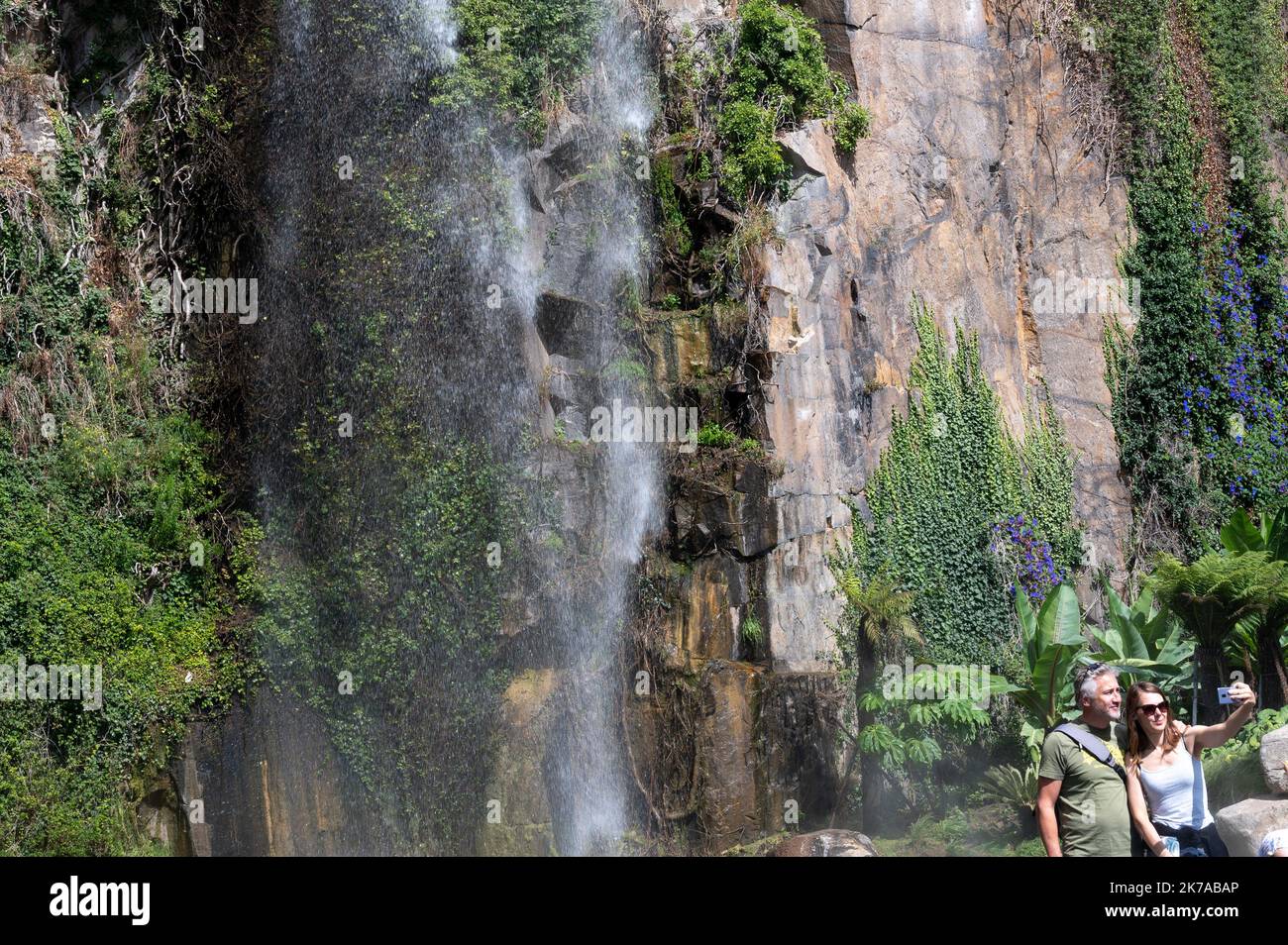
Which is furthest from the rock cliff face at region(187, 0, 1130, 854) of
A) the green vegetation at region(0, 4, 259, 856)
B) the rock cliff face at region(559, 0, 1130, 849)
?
the green vegetation at region(0, 4, 259, 856)

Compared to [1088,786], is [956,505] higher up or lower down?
higher up

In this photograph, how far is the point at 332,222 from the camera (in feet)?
37.0

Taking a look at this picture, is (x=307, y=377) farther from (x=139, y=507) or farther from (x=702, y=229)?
(x=702, y=229)

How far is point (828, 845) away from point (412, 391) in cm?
500

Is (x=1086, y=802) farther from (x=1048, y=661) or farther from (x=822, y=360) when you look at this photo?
(x=822, y=360)

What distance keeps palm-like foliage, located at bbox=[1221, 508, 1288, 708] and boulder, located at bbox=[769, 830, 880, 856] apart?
129 inches

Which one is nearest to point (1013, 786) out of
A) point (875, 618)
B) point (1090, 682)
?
point (875, 618)

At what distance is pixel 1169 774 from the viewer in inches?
229

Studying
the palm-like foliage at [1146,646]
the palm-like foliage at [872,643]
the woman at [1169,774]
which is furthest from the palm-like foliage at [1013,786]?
the woman at [1169,774]

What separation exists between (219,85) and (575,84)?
10.7ft

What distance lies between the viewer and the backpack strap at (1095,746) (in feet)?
18.3

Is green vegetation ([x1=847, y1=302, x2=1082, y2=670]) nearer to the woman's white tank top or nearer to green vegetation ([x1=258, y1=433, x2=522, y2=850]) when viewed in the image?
green vegetation ([x1=258, y1=433, x2=522, y2=850])

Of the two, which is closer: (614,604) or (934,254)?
(614,604)
